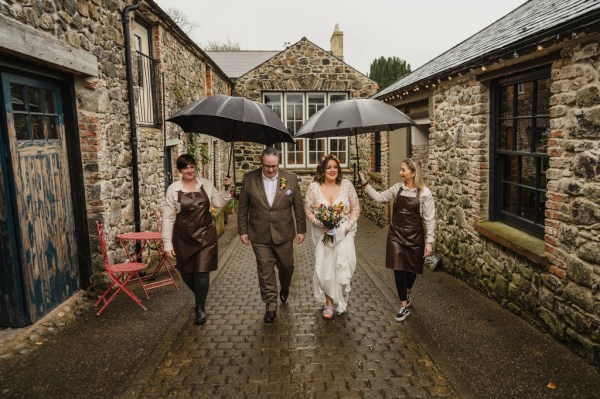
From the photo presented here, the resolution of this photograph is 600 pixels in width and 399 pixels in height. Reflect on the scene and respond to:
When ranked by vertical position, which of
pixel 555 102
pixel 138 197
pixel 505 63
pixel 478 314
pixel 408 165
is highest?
pixel 505 63

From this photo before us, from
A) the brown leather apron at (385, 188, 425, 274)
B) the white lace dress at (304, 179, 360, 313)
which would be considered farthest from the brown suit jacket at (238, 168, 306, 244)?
the brown leather apron at (385, 188, 425, 274)

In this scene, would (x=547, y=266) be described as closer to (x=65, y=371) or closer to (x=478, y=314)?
(x=478, y=314)

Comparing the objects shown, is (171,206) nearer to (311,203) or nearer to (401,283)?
(311,203)

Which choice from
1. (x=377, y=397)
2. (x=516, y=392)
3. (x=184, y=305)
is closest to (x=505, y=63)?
(x=516, y=392)

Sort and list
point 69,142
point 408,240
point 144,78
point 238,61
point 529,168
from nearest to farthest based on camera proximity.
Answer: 1. point 408,240
2. point 529,168
3. point 69,142
4. point 144,78
5. point 238,61

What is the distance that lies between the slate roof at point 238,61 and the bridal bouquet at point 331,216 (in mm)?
12553

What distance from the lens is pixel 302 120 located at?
1661 cm

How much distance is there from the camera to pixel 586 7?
3898mm

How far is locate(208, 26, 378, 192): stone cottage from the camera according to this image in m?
16.0

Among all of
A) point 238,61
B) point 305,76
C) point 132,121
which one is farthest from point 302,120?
point 132,121

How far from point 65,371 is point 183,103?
7.10 metres

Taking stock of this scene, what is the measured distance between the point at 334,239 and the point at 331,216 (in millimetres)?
272

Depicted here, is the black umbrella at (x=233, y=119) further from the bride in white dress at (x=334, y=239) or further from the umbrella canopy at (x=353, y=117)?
the bride in white dress at (x=334, y=239)

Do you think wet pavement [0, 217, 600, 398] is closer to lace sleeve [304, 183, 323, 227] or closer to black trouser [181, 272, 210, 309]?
black trouser [181, 272, 210, 309]
